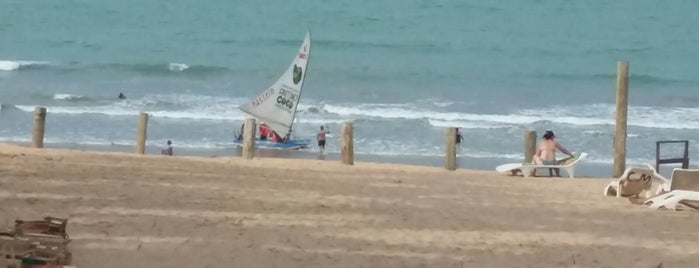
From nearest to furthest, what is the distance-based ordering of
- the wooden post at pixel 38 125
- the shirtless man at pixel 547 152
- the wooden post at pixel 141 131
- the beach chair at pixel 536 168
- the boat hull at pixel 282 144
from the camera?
the beach chair at pixel 536 168 → the shirtless man at pixel 547 152 → the wooden post at pixel 38 125 → the wooden post at pixel 141 131 → the boat hull at pixel 282 144

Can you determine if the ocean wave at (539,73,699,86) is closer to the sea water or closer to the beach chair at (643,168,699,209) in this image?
the sea water

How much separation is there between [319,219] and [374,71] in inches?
932

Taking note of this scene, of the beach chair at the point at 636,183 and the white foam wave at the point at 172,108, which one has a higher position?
the white foam wave at the point at 172,108

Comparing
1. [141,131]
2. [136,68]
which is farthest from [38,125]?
[136,68]

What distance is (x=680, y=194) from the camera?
38.0ft

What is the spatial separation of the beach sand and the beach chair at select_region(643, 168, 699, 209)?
20 cm

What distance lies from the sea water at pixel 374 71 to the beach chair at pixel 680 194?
6.98 metres

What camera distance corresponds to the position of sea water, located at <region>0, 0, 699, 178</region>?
2319 centimetres

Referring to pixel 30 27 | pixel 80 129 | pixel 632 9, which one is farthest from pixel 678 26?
pixel 80 129

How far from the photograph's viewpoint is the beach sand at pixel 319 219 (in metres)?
8.21

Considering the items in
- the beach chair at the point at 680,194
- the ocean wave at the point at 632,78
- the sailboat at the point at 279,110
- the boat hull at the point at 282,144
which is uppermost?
the ocean wave at the point at 632,78

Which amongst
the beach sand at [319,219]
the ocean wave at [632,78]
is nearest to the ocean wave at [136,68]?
the ocean wave at [632,78]

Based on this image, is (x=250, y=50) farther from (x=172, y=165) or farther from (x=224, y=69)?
(x=172, y=165)

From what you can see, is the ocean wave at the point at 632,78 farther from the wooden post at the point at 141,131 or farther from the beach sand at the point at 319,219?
Answer: the beach sand at the point at 319,219
